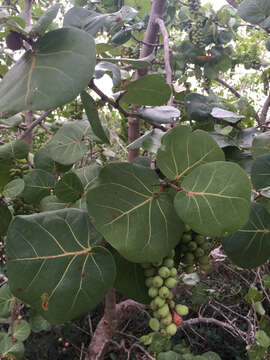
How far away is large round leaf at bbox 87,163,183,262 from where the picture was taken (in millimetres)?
481

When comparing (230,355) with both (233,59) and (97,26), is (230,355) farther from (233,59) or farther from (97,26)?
(97,26)

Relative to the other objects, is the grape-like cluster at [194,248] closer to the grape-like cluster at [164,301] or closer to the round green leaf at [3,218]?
the grape-like cluster at [164,301]

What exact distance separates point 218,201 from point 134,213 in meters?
0.14

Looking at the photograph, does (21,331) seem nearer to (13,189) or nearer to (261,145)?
(13,189)

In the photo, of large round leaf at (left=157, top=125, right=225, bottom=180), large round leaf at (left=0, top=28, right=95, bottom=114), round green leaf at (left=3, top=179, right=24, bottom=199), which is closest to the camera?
large round leaf at (left=0, top=28, right=95, bottom=114)

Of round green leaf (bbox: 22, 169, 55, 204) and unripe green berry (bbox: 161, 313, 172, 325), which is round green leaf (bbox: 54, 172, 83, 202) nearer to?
round green leaf (bbox: 22, 169, 55, 204)

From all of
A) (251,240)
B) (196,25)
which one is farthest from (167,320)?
(196,25)

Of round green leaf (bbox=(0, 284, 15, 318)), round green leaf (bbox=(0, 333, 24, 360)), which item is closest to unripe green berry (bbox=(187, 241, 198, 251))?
round green leaf (bbox=(0, 284, 15, 318))

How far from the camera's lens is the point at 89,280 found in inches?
19.6

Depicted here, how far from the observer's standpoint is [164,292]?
1.59 feet

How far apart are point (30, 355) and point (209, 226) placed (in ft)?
7.63

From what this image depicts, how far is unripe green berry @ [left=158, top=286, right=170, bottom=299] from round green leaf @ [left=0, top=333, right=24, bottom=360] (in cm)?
102

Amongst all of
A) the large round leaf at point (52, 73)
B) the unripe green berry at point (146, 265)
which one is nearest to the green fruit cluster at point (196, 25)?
the large round leaf at point (52, 73)

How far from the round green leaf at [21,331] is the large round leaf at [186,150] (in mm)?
1169
